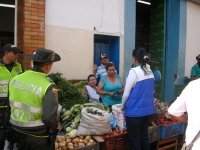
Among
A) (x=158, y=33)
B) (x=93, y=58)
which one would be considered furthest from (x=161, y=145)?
(x=158, y=33)

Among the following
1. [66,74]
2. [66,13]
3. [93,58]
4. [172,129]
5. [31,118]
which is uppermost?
[66,13]

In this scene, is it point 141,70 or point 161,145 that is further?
point 161,145

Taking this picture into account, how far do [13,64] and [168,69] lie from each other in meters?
5.86

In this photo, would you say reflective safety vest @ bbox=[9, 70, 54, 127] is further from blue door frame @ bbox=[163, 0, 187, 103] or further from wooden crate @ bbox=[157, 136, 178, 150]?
blue door frame @ bbox=[163, 0, 187, 103]

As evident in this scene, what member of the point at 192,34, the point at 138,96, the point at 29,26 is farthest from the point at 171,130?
the point at 192,34

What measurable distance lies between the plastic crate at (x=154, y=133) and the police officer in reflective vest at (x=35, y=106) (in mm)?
2420

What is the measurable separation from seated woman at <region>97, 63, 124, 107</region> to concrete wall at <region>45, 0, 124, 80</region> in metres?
1.18

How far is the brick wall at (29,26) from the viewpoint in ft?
14.6

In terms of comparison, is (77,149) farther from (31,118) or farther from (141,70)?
(141,70)

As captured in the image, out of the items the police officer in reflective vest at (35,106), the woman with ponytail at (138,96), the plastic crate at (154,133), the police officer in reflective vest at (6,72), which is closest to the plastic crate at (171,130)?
the plastic crate at (154,133)

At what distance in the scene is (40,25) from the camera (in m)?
4.64

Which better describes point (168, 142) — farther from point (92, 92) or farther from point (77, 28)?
point (77, 28)

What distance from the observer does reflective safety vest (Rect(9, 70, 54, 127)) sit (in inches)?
89.7

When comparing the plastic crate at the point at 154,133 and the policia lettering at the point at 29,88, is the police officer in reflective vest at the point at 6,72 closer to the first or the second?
the policia lettering at the point at 29,88
